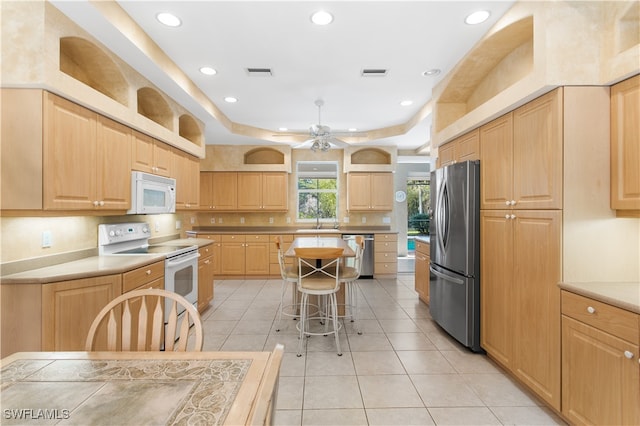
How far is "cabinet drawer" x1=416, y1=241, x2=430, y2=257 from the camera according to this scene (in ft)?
13.9

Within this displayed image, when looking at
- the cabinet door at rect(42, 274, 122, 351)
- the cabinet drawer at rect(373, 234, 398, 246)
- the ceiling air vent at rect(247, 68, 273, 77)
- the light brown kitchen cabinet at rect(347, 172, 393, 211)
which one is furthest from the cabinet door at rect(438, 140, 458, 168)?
the cabinet door at rect(42, 274, 122, 351)

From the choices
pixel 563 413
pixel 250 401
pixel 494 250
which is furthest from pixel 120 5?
pixel 563 413

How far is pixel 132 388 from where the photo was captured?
0.96 m

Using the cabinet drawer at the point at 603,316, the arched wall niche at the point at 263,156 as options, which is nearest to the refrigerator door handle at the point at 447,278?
the cabinet drawer at the point at 603,316

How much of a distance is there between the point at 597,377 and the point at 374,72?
121 inches

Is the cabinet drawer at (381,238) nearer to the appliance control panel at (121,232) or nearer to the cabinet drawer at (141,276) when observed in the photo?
the appliance control panel at (121,232)

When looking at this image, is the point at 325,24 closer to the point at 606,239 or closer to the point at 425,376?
the point at 606,239

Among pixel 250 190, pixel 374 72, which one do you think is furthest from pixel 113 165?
pixel 250 190

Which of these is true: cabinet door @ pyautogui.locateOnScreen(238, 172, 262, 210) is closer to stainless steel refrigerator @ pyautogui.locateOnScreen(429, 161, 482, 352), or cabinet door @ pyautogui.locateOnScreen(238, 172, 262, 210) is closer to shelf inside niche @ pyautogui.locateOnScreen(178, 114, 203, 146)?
shelf inside niche @ pyautogui.locateOnScreen(178, 114, 203, 146)

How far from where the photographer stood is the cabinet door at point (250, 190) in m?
6.23

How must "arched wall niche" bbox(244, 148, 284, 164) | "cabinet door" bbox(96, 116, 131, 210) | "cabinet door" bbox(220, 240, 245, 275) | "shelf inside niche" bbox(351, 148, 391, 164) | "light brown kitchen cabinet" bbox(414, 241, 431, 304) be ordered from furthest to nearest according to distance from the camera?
"shelf inside niche" bbox(351, 148, 391, 164)
"arched wall niche" bbox(244, 148, 284, 164)
"cabinet door" bbox(220, 240, 245, 275)
"light brown kitchen cabinet" bbox(414, 241, 431, 304)
"cabinet door" bbox(96, 116, 131, 210)

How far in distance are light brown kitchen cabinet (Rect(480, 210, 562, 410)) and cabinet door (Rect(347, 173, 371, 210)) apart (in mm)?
3571

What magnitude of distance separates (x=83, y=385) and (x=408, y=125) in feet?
16.9

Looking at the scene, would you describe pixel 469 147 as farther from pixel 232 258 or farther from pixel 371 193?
pixel 232 258
